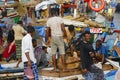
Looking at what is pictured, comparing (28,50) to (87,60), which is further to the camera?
(87,60)

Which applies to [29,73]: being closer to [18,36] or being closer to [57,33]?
[57,33]

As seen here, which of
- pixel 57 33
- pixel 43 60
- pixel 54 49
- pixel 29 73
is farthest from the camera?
pixel 43 60

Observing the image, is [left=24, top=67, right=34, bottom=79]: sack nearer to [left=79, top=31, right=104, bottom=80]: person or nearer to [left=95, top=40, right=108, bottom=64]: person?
[left=79, top=31, right=104, bottom=80]: person

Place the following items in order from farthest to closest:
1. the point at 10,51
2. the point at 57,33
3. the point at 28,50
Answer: the point at 10,51
the point at 57,33
the point at 28,50

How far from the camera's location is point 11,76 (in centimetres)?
948

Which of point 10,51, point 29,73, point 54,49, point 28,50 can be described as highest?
point 28,50

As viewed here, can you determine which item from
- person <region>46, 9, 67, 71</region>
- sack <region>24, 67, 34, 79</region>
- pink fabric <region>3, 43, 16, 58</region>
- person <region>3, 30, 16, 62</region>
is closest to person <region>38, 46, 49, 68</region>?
person <region>46, 9, 67, 71</region>

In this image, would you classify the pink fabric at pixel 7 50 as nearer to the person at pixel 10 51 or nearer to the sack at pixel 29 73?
the person at pixel 10 51

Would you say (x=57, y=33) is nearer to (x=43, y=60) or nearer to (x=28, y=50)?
(x=43, y=60)

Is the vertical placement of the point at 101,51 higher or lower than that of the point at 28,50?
lower

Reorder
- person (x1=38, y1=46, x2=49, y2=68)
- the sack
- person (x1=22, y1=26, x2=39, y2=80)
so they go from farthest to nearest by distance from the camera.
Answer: person (x1=38, y1=46, x2=49, y2=68) < the sack < person (x1=22, y1=26, x2=39, y2=80)

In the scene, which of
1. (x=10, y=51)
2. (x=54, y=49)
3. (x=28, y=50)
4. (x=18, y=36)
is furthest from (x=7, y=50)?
(x=28, y=50)

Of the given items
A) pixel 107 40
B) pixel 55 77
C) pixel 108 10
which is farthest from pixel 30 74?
pixel 108 10

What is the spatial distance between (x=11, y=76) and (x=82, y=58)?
2377mm
